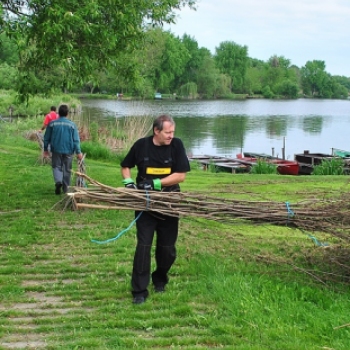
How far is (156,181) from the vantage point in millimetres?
5480

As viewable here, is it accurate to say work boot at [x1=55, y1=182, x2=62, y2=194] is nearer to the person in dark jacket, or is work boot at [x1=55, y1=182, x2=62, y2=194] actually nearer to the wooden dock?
the person in dark jacket

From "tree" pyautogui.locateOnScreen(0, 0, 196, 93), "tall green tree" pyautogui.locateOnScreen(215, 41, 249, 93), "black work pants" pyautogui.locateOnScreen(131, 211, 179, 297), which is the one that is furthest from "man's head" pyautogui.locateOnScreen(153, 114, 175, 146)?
"tall green tree" pyautogui.locateOnScreen(215, 41, 249, 93)

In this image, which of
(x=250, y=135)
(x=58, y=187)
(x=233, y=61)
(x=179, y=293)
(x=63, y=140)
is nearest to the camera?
(x=179, y=293)

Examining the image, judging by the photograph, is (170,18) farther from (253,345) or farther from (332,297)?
(253,345)

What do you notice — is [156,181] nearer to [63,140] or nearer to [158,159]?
[158,159]

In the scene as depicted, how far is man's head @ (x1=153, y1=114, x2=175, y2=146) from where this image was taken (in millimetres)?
5363

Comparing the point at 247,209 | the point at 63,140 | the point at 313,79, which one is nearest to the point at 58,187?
the point at 63,140

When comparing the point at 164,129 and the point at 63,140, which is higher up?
the point at 164,129

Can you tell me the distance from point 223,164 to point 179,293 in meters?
20.3

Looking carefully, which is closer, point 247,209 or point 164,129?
point 164,129

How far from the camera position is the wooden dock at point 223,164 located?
2478 cm

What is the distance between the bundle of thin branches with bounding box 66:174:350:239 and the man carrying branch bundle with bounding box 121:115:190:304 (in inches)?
5.6

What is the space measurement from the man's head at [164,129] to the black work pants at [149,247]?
0.74 meters

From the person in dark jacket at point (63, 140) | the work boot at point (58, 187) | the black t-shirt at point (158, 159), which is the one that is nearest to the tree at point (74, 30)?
the person in dark jacket at point (63, 140)
